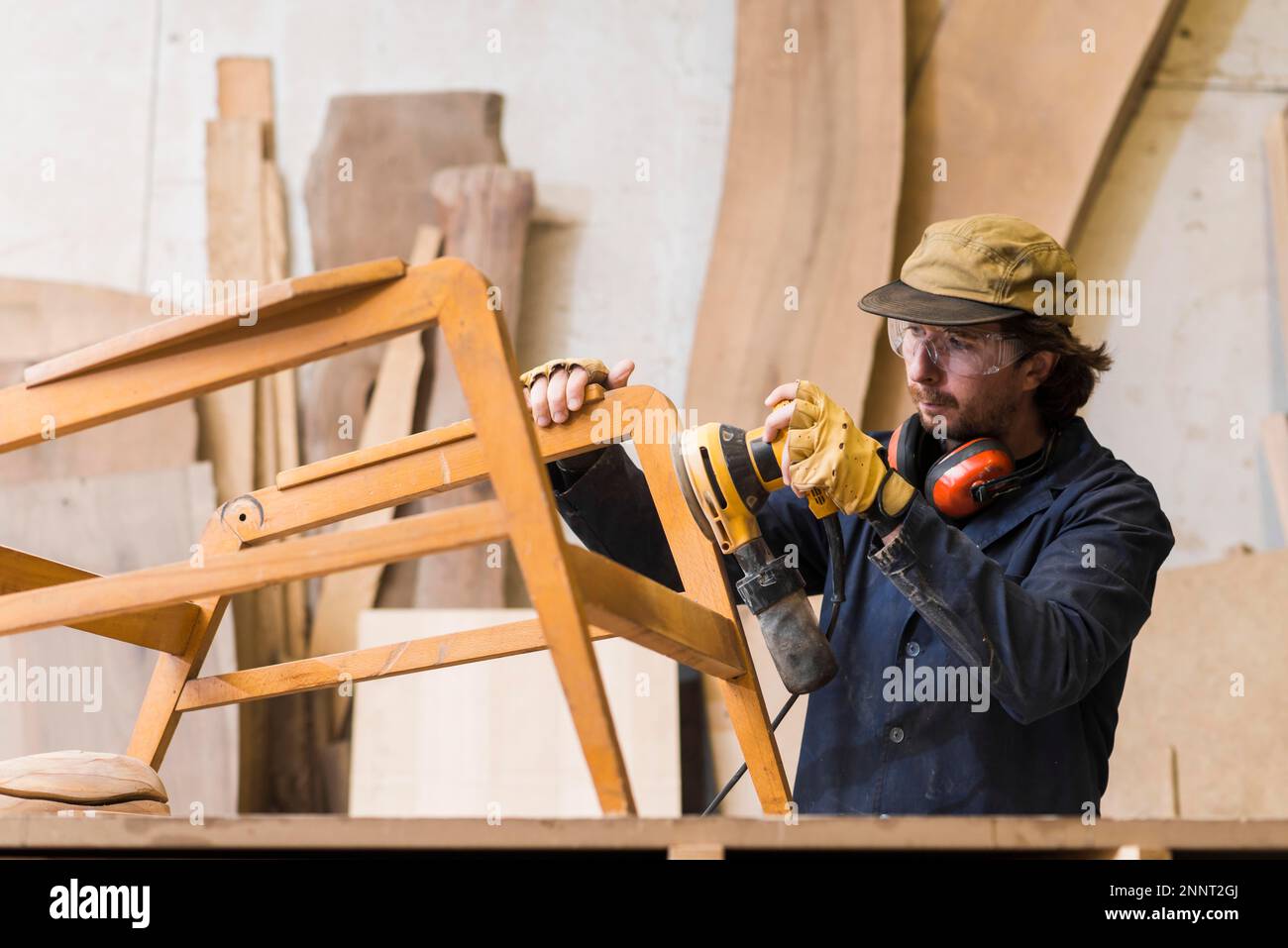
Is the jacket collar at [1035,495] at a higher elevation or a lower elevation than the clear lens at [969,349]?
lower

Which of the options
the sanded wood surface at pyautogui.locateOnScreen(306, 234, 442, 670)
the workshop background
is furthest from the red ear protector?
the sanded wood surface at pyautogui.locateOnScreen(306, 234, 442, 670)

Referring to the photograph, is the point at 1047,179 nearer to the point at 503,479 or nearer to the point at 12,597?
the point at 503,479

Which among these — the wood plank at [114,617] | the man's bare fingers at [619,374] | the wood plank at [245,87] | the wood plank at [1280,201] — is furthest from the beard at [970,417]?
the wood plank at [245,87]

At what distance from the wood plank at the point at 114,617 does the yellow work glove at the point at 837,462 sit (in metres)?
0.87

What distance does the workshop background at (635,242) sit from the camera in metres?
3.15

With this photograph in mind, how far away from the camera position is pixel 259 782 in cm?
327

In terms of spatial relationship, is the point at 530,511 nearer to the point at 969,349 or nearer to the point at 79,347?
the point at 969,349

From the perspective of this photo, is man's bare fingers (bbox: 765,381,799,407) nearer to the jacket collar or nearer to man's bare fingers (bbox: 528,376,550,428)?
man's bare fingers (bbox: 528,376,550,428)

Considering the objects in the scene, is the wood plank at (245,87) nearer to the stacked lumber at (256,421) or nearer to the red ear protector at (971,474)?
the stacked lumber at (256,421)

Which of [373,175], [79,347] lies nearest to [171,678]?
[79,347]

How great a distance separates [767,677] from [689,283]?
1.16m

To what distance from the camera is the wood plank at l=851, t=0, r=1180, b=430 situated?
11.1 ft

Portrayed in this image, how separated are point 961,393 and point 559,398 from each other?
669mm

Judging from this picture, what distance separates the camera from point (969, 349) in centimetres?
200
